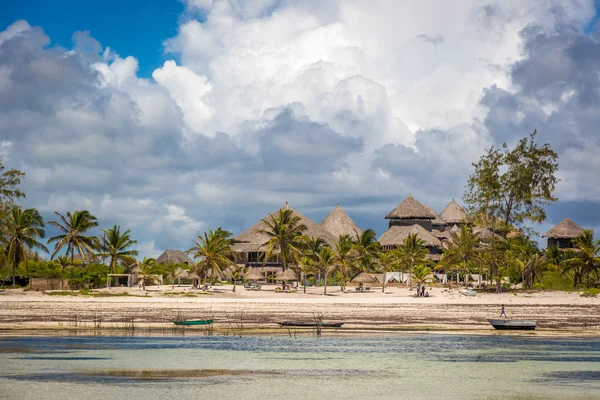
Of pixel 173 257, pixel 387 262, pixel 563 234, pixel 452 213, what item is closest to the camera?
pixel 387 262

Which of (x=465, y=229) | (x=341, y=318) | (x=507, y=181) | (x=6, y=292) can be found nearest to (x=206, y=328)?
(x=341, y=318)

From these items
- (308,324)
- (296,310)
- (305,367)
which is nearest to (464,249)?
(296,310)

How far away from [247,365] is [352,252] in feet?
156

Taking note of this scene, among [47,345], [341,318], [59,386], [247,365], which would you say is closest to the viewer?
[59,386]

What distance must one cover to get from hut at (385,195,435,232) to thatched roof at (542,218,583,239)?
1741 centimetres

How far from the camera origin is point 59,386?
23.8m

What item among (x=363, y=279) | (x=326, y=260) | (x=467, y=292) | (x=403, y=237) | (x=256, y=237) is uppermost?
(x=403, y=237)

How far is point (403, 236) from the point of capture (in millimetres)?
99875

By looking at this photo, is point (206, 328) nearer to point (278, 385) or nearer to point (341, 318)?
point (341, 318)

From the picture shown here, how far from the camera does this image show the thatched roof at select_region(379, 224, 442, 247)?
9819cm

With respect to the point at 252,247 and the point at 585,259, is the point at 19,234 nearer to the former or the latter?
the point at 252,247

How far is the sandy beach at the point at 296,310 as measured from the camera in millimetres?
42719

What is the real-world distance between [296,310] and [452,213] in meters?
83.9

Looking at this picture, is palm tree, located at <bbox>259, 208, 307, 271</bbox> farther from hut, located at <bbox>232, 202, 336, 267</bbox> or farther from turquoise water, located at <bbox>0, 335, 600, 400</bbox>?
turquoise water, located at <bbox>0, 335, 600, 400</bbox>
